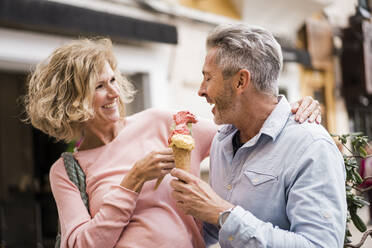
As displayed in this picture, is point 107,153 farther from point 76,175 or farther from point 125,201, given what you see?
point 125,201

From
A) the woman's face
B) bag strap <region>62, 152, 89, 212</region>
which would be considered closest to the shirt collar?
the woman's face

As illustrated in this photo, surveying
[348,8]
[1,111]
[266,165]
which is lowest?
[1,111]

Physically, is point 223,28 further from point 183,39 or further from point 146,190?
point 183,39

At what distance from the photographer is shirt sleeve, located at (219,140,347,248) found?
4.97 feet

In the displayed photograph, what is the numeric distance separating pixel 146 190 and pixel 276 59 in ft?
2.71

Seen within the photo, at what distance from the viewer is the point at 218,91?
180 cm

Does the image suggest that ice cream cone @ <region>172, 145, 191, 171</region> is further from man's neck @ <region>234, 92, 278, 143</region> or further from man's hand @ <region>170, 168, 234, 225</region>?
man's neck @ <region>234, 92, 278, 143</region>

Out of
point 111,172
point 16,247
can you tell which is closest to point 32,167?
point 16,247

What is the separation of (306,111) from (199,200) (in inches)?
22.5

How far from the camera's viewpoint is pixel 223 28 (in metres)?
1.78

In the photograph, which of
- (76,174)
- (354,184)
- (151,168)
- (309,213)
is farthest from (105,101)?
(354,184)

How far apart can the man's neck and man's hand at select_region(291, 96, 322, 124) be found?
9 centimetres

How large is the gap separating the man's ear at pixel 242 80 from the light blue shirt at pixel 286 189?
0.54 ft

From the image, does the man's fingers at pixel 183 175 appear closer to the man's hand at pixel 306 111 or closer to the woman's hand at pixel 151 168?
the woman's hand at pixel 151 168
